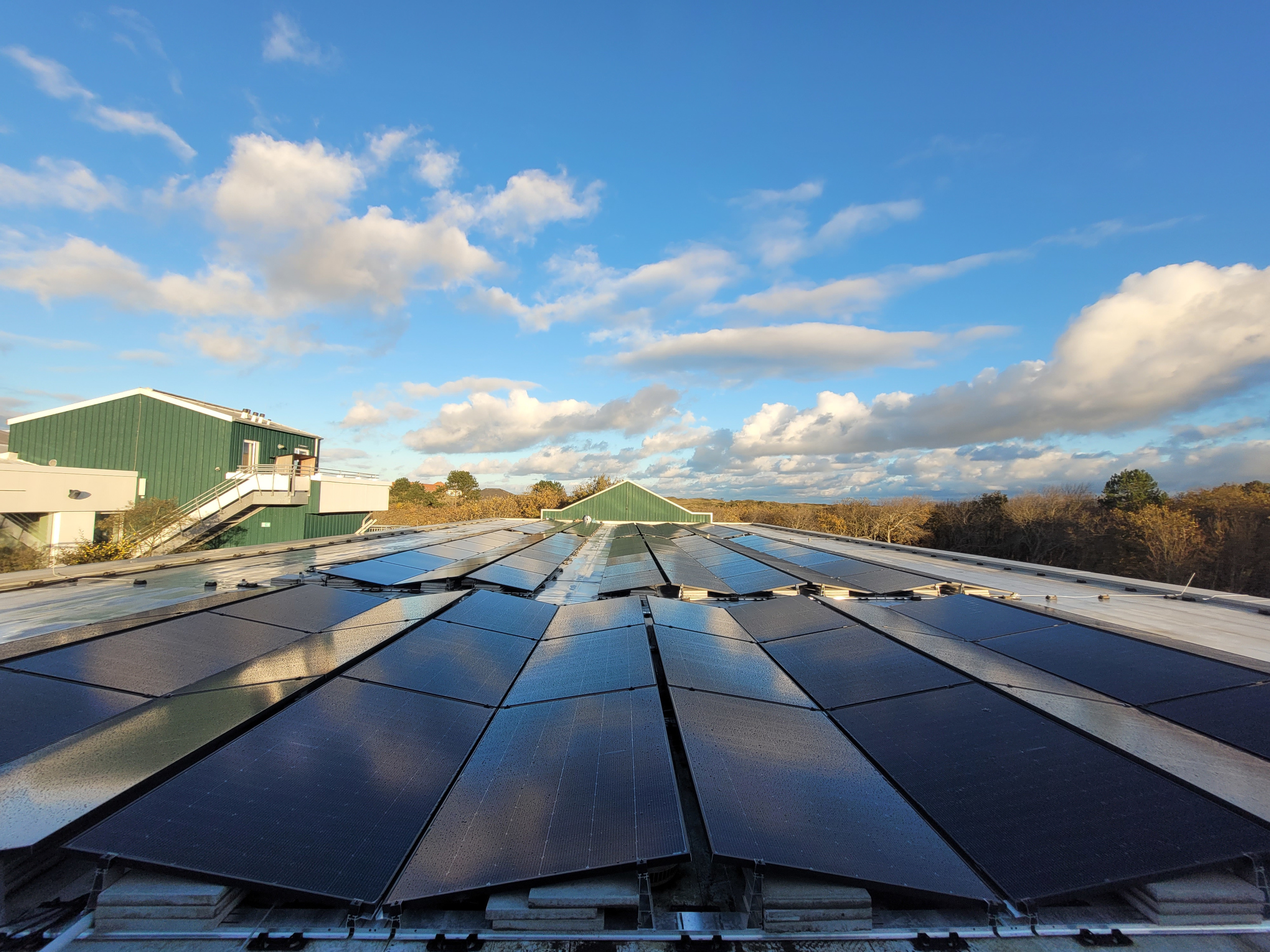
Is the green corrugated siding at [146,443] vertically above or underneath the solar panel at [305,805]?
above

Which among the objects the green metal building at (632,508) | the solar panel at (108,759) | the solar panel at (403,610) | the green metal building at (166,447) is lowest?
the solar panel at (403,610)

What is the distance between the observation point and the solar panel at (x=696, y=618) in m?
7.86

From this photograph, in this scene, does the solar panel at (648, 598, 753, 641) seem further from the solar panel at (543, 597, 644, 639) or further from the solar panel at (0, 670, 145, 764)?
the solar panel at (0, 670, 145, 764)

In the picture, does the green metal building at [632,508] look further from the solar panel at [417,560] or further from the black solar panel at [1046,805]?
the black solar panel at [1046,805]

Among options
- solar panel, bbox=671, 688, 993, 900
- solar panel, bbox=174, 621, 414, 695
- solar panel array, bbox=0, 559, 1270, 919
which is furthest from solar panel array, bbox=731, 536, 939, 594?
solar panel, bbox=174, 621, 414, 695

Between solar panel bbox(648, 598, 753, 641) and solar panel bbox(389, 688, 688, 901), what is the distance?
10.9 ft

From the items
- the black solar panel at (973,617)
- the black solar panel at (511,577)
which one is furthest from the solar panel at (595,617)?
the black solar panel at (973,617)

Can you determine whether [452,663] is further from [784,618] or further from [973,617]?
[973,617]

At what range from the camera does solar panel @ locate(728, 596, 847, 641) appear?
8.00 m

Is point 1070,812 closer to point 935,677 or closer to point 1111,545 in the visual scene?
point 935,677

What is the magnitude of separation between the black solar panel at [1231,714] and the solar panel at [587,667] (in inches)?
195

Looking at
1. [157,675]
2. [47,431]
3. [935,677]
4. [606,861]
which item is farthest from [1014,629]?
[47,431]

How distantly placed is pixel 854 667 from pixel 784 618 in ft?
8.65

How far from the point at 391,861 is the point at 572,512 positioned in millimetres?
39944
